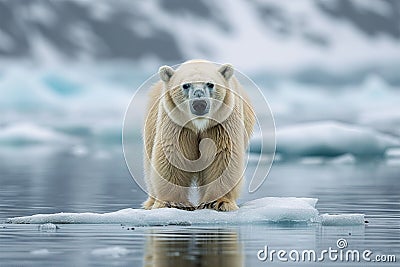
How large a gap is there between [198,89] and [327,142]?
57.8 ft

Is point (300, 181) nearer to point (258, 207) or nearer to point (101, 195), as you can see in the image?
point (101, 195)

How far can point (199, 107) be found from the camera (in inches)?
361

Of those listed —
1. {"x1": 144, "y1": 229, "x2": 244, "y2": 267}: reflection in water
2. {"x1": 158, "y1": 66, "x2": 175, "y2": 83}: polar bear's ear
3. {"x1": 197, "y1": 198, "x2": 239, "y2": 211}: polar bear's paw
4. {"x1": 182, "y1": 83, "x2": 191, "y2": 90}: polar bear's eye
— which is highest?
{"x1": 158, "y1": 66, "x2": 175, "y2": 83}: polar bear's ear

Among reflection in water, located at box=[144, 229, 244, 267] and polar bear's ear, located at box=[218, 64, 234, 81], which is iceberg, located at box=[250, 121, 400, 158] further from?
reflection in water, located at box=[144, 229, 244, 267]

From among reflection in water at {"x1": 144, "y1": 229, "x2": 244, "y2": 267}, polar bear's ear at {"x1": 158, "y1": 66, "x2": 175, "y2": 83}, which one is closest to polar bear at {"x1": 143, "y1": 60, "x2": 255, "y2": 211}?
polar bear's ear at {"x1": 158, "y1": 66, "x2": 175, "y2": 83}

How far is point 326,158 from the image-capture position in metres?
27.6

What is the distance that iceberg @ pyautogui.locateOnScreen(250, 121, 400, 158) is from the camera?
1035 inches

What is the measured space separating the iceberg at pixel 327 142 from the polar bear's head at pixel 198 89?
16.6 m

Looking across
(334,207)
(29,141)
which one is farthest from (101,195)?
(29,141)

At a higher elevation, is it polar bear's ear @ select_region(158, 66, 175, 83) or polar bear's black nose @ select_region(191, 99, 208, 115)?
polar bear's ear @ select_region(158, 66, 175, 83)

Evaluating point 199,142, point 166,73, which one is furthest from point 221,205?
point 166,73

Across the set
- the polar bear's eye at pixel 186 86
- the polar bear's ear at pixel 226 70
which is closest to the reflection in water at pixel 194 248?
the polar bear's eye at pixel 186 86

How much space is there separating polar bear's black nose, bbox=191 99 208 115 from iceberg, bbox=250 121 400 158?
16869 mm

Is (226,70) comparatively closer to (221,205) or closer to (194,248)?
(221,205)
